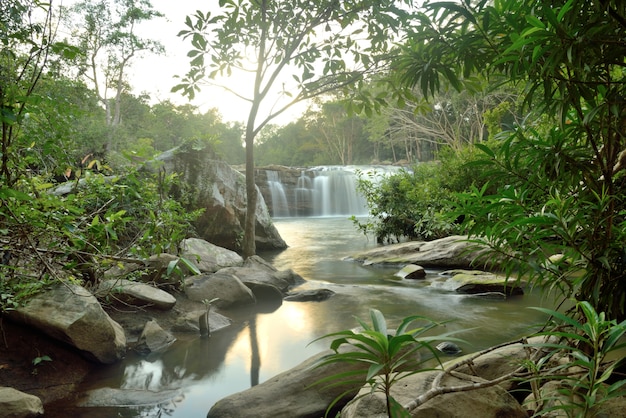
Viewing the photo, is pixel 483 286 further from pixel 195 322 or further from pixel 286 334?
pixel 195 322

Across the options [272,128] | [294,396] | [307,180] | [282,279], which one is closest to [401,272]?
[282,279]

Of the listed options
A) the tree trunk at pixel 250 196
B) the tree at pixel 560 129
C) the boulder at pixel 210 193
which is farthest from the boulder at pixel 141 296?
the boulder at pixel 210 193

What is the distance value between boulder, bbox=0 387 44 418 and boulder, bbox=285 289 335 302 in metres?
3.50

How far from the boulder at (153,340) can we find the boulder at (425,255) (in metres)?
5.12

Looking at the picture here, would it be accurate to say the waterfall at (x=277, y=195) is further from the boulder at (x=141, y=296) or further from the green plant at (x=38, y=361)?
the green plant at (x=38, y=361)

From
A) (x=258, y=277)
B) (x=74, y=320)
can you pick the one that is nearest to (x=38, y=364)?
(x=74, y=320)

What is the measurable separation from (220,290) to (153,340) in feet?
4.93

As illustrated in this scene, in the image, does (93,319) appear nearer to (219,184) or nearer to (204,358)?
(204,358)

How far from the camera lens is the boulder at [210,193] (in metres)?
9.52

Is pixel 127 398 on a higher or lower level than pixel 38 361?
lower

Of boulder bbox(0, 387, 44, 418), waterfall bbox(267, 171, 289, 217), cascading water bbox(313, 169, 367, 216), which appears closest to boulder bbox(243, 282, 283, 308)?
boulder bbox(0, 387, 44, 418)

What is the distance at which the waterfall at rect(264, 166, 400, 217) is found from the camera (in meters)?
22.4

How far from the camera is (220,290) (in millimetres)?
5418

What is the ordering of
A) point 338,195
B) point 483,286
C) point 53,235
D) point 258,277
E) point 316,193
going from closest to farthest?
point 53,235 < point 483,286 < point 258,277 < point 316,193 < point 338,195
